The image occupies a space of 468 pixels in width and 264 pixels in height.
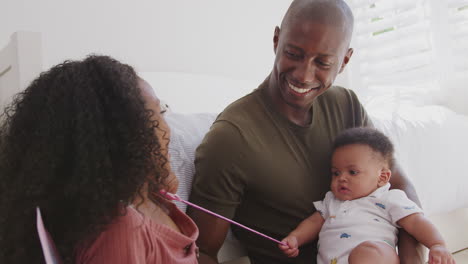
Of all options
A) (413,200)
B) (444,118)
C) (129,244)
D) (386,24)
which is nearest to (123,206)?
(129,244)

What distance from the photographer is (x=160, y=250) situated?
79cm

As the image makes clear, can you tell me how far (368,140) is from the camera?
129cm

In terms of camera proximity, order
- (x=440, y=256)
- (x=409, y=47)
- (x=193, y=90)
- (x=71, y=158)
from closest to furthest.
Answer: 1. (x=71, y=158)
2. (x=440, y=256)
3. (x=193, y=90)
4. (x=409, y=47)

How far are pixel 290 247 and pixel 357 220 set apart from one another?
19 cm

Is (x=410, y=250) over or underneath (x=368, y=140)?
underneath

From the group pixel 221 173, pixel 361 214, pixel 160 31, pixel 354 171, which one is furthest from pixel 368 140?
pixel 160 31

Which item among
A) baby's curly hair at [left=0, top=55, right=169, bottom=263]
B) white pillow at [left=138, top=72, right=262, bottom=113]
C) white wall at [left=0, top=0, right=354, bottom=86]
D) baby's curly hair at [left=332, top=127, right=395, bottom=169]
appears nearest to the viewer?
baby's curly hair at [left=0, top=55, right=169, bottom=263]

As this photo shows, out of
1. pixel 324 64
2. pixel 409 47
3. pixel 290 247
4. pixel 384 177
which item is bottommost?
pixel 290 247

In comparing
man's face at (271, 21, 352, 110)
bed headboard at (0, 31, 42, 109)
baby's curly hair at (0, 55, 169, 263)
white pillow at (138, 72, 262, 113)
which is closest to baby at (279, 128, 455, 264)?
man's face at (271, 21, 352, 110)

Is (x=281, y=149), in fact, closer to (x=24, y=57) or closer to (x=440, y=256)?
(x=440, y=256)

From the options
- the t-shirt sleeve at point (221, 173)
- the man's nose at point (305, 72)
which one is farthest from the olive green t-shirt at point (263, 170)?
the man's nose at point (305, 72)

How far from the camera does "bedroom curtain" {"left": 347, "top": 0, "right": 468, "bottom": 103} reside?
2.66 metres

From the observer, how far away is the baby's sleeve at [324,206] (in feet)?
4.04

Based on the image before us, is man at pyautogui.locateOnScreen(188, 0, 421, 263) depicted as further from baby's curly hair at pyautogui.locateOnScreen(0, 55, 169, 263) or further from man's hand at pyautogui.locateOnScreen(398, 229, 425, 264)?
baby's curly hair at pyautogui.locateOnScreen(0, 55, 169, 263)
